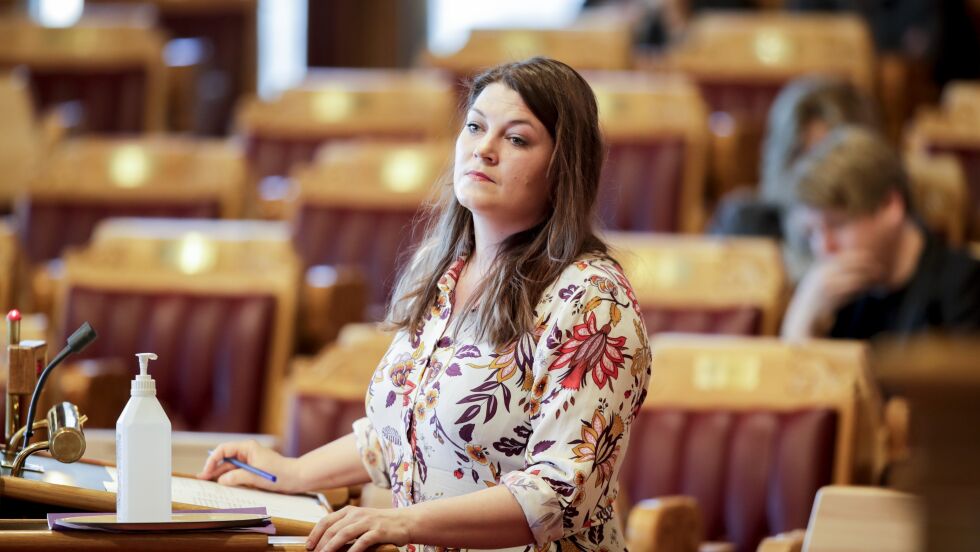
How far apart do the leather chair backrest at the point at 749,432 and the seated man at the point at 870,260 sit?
215 mm

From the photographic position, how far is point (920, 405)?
51 cm

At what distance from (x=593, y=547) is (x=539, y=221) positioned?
200 mm

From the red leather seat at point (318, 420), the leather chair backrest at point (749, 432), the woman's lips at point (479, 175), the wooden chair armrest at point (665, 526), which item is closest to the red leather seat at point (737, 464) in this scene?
the leather chair backrest at point (749, 432)

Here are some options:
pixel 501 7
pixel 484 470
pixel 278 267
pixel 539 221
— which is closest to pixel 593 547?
pixel 484 470

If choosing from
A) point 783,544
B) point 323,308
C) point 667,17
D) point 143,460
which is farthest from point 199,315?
point 667,17

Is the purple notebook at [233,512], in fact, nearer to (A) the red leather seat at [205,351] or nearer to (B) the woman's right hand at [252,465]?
(B) the woman's right hand at [252,465]

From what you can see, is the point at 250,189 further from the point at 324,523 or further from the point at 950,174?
the point at 324,523

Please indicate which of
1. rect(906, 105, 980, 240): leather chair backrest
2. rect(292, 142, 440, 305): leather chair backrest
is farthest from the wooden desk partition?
rect(906, 105, 980, 240): leather chair backrest

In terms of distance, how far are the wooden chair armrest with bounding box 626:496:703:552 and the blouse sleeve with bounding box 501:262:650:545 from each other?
327 mm

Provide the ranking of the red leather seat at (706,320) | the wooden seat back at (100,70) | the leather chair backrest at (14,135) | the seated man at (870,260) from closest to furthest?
the seated man at (870,260) → the red leather seat at (706,320) → the leather chair backrest at (14,135) → the wooden seat back at (100,70)

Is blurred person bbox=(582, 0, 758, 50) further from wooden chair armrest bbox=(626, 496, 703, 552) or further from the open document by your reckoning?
the open document

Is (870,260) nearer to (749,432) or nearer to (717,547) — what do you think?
(749,432)

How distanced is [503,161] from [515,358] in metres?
0.12

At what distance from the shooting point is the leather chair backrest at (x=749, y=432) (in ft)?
4.67
